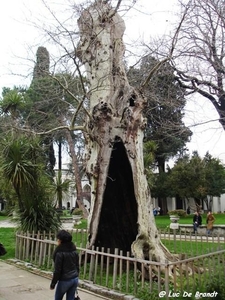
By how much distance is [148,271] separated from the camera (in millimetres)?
7941

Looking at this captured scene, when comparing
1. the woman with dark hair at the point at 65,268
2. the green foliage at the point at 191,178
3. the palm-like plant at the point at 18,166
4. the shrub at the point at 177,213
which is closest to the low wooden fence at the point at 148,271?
the woman with dark hair at the point at 65,268

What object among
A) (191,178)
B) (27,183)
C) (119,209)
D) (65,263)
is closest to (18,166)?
(27,183)

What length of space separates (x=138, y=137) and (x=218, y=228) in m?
10.6

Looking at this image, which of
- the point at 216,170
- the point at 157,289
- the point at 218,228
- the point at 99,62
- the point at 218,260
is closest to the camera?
the point at 157,289

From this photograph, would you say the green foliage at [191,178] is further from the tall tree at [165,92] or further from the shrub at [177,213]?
the tall tree at [165,92]

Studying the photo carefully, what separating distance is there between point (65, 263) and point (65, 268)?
0.23 feet

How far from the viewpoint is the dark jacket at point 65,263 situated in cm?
539

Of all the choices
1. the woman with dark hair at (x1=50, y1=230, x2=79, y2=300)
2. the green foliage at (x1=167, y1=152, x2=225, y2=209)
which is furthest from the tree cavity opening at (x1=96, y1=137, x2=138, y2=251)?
the green foliage at (x1=167, y1=152, x2=225, y2=209)

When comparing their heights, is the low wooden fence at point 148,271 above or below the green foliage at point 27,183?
below


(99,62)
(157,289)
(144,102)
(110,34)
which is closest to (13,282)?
(157,289)

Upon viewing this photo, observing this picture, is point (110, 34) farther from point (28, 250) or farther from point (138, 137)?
point (28, 250)

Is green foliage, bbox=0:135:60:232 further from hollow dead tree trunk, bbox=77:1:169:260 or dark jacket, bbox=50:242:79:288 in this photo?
dark jacket, bbox=50:242:79:288

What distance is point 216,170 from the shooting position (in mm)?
41156

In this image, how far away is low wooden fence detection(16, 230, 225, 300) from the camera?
21.6ft
